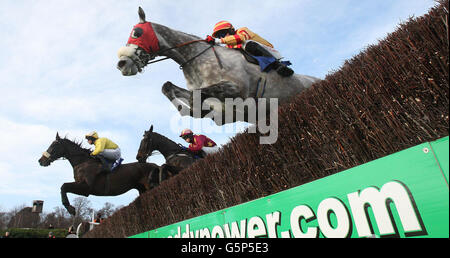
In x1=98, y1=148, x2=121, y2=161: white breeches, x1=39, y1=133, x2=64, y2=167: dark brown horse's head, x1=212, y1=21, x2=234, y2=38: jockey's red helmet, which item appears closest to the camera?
x1=212, y1=21, x2=234, y2=38: jockey's red helmet

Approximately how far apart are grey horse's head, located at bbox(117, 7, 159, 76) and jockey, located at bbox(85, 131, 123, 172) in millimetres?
4416

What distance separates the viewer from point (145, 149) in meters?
7.80

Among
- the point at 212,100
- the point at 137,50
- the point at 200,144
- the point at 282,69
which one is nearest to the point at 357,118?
the point at 212,100

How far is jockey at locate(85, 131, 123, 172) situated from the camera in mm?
7895

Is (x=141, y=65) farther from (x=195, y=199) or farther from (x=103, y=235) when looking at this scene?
(x=103, y=235)

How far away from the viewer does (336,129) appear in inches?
92.6

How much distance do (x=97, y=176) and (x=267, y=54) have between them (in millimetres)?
5732

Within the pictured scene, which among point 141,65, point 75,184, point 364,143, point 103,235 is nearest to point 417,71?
point 364,143

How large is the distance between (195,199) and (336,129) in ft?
8.27

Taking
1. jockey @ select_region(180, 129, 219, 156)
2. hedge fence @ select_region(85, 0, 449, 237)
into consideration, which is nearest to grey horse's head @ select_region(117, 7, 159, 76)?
hedge fence @ select_region(85, 0, 449, 237)

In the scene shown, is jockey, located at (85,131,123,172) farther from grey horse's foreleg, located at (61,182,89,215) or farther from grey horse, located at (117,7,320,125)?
grey horse, located at (117,7,320,125)

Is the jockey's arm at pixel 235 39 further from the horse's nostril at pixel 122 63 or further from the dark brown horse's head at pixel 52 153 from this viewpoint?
the dark brown horse's head at pixel 52 153

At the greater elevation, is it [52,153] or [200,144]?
[52,153]

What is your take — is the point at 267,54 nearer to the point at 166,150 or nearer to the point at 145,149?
the point at 166,150
